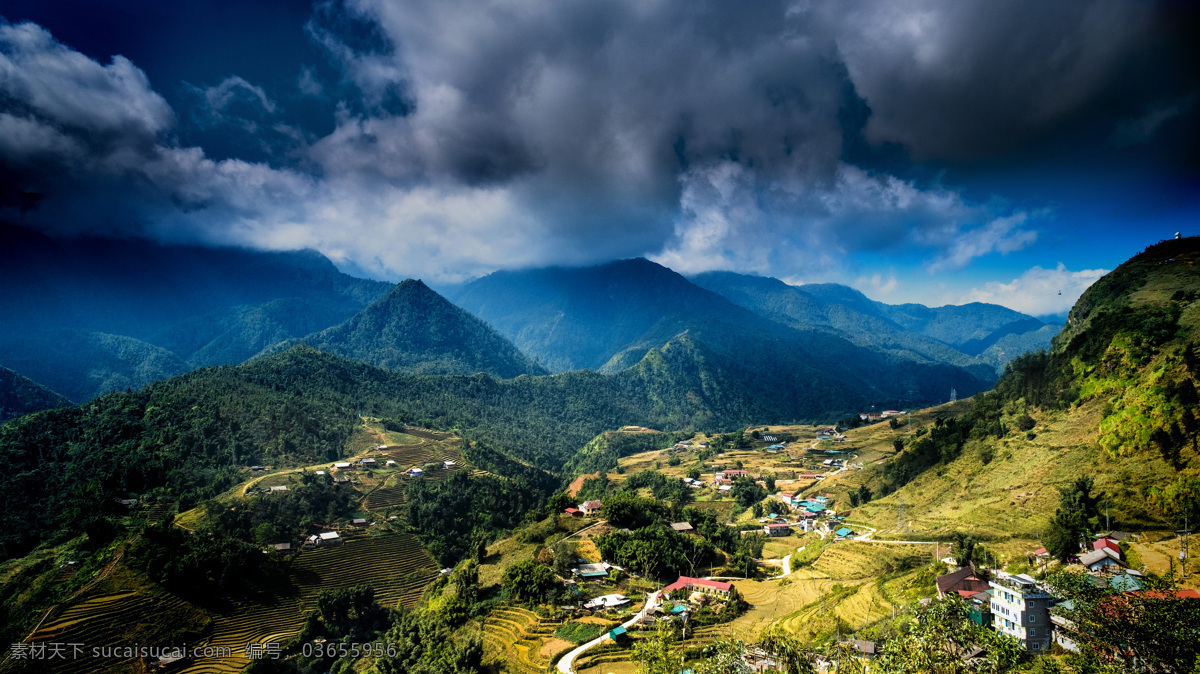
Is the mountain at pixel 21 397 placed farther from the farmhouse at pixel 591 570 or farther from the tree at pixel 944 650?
the tree at pixel 944 650

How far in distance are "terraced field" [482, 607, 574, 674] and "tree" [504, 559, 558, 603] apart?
4.16 ft

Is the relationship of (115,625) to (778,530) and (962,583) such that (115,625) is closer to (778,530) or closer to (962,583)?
(962,583)

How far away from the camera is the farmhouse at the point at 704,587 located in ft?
134

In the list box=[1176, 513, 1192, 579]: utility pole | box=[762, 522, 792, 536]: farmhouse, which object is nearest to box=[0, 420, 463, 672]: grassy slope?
box=[762, 522, 792, 536]: farmhouse

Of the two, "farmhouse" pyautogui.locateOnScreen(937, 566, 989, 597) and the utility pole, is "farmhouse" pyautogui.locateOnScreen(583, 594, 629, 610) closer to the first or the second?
"farmhouse" pyautogui.locateOnScreen(937, 566, 989, 597)

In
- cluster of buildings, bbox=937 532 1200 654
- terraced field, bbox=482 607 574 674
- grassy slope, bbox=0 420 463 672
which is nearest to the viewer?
cluster of buildings, bbox=937 532 1200 654

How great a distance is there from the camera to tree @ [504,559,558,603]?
41.8 meters

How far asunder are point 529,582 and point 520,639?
6.20m

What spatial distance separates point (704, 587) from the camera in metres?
41.8

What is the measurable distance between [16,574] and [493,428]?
94.0 m

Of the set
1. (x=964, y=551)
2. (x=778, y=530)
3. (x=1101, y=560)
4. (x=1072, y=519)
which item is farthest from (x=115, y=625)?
(x=1072, y=519)

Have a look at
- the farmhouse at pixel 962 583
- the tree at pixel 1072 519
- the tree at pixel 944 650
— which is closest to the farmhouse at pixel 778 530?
the tree at pixel 1072 519

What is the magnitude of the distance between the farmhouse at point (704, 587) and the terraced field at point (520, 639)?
10575 mm

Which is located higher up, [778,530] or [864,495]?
[864,495]
